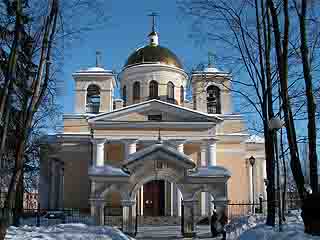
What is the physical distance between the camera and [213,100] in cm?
3531

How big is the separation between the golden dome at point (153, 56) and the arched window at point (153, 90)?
172cm

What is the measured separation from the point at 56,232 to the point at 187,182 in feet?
Answer: 23.0

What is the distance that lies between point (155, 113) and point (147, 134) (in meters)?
1.76

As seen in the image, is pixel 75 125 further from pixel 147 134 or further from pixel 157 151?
pixel 157 151

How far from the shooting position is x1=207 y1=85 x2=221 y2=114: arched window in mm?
35000

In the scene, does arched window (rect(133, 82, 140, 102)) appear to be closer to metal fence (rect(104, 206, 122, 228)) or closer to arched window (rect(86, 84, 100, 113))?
arched window (rect(86, 84, 100, 113))

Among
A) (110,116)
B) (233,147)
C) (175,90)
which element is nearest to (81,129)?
(110,116)

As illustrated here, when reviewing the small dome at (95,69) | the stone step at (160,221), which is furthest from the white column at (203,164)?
the small dome at (95,69)

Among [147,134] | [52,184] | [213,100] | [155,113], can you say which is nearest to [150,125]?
[147,134]

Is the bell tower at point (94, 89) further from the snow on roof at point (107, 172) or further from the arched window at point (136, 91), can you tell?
the snow on roof at point (107, 172)

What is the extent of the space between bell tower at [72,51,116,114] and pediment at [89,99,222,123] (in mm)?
3696

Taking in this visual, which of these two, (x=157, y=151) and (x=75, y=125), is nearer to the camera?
(x=157, y=151)

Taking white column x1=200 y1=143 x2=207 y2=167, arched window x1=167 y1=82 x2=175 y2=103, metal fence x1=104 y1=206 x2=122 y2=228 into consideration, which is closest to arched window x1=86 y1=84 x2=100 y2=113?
arched window x1=167 y1=82 x2=175 y2=103

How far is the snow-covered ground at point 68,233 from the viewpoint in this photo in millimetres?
12406
